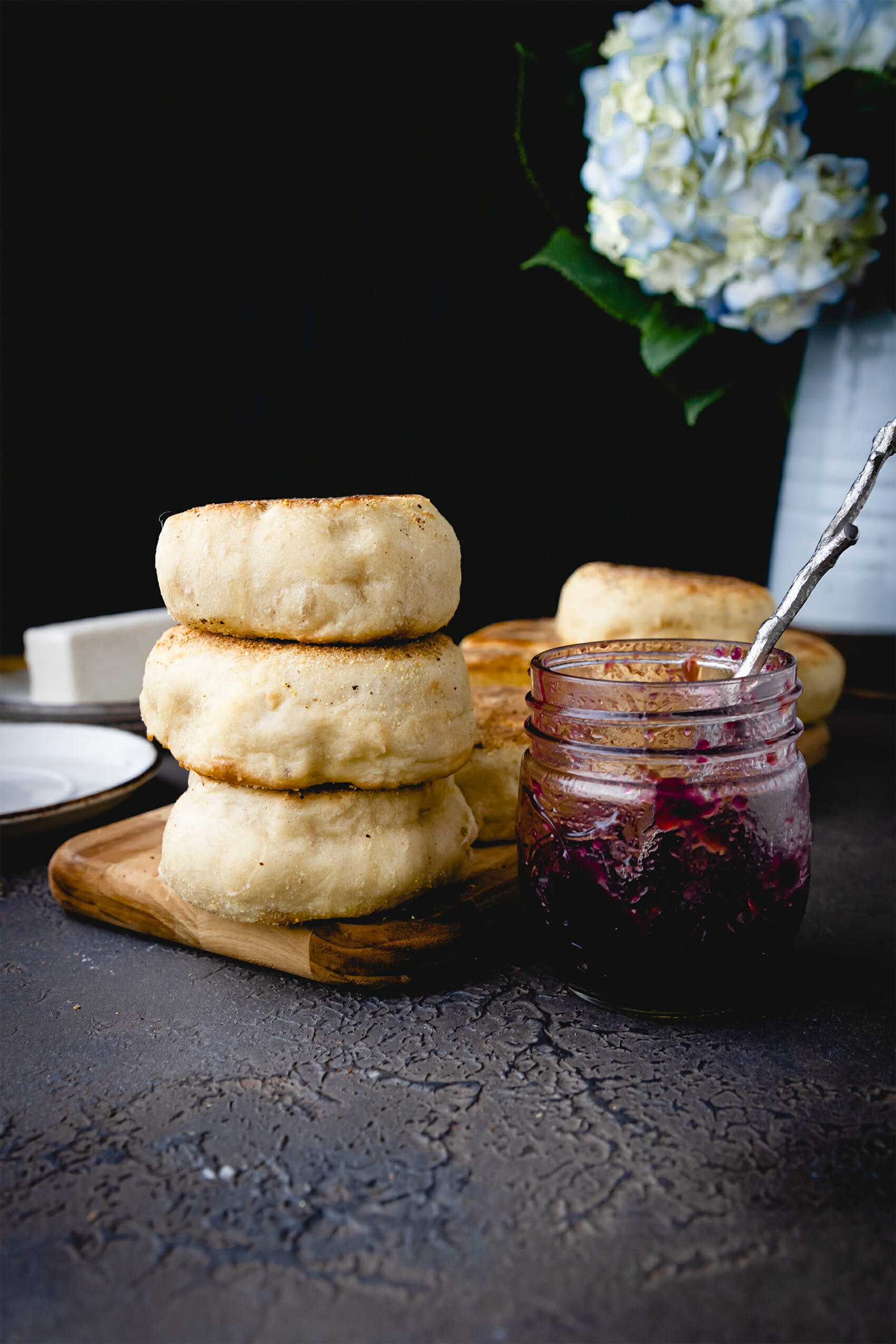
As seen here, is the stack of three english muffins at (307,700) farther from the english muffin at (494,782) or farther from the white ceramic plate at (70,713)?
the white ceramic plate at (70,713)

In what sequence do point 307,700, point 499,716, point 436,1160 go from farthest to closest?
1. point 499,716
2. point 307,700
3. point 436,1160

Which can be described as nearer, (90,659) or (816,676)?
(816,676)

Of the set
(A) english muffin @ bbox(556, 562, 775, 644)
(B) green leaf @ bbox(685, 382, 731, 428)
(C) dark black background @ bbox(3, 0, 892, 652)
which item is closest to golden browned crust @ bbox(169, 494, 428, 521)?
(A) english muffin @ bbox(556, 562, 775, 644)

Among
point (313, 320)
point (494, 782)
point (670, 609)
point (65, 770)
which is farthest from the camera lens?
point (313, 320)

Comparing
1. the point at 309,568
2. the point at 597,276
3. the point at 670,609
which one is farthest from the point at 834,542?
the point at 597,276

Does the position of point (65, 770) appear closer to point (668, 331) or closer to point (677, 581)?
point (677, 581)

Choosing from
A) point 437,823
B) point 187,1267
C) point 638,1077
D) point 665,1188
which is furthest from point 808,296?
point 187,1267
